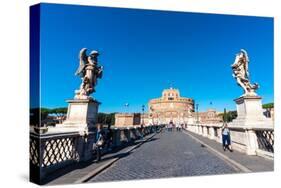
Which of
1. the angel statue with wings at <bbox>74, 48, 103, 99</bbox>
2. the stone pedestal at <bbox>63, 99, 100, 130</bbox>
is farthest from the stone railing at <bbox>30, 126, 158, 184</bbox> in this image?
the angel statue with wings at <bbox>74, 48, 103, 99</bbox>

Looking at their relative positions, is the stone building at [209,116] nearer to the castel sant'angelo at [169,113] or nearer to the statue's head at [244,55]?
the castel sant'angelo at [169,113]

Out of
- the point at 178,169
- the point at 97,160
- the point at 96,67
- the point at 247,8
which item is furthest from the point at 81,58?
the point at 247,8

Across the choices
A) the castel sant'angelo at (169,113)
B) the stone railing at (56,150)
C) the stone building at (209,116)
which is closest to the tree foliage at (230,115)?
the castel sant'angelo at (169,113)

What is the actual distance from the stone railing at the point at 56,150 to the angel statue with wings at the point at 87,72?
102 cm

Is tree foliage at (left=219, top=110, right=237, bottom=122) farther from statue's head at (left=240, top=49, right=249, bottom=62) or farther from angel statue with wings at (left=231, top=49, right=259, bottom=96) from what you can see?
statue's head at (left=240, top=49, right=249, bottom=62)

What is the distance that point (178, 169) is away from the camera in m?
8.93

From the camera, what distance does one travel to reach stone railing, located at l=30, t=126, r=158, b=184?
734cm

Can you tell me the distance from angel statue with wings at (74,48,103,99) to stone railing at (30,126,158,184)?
3.36 feet

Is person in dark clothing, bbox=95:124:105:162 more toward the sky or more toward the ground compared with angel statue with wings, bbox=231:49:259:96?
more toward the ground

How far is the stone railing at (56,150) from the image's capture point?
24.1 ft

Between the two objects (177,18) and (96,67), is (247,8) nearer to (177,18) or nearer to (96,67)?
(177,18)

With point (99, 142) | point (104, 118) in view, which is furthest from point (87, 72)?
point (104, 118)

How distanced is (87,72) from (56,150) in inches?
92.5

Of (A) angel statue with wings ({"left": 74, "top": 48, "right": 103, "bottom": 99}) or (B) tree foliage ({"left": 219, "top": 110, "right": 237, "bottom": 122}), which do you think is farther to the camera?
(B) tree foliage ({"left": 219, "top": 110, "right": 237, "bottom": 122})
